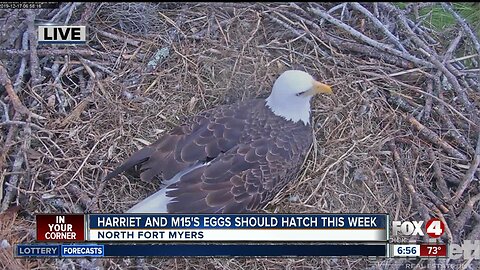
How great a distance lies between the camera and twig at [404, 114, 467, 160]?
2498mm

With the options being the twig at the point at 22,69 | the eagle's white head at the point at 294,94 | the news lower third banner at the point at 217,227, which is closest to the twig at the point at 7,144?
the twig at the point at 22,69

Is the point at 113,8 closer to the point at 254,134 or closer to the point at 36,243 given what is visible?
the point at 254,134

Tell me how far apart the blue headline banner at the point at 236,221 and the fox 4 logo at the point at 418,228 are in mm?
53

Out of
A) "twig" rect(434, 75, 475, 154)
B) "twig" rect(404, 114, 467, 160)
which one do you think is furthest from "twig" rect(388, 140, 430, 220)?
"twig" rect(434, 75, 475, 154)

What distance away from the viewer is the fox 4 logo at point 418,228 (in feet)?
7.99

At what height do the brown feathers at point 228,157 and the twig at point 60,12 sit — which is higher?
the twig at point 60,12

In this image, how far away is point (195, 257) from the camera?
242 centimetres

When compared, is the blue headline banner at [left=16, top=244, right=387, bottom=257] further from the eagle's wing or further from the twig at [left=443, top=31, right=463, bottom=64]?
the twig at [left=443, top=31, right=463, bottom=64]

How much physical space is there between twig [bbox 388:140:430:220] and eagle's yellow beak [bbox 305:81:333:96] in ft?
1.01

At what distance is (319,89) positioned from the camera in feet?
8.02

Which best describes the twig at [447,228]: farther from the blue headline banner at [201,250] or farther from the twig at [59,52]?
the twig at [59,52]

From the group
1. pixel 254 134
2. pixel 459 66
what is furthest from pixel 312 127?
pixel 459 66

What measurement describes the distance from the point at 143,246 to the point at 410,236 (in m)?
0.98

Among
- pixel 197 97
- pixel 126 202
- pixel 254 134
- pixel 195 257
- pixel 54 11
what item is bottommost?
pixel 195 257
